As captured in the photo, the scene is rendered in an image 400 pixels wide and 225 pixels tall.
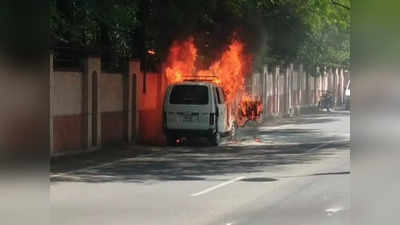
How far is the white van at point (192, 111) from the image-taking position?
1920 cm

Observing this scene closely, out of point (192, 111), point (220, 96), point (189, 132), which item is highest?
point (220, 96)

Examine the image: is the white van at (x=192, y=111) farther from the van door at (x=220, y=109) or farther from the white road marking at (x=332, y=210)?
the white road marking at (x=332, y=210)

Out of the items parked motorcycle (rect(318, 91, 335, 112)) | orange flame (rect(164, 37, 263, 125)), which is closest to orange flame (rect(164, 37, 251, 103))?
orange flame (rect(164, 37, 263, 125))

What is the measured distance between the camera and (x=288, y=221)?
739cm

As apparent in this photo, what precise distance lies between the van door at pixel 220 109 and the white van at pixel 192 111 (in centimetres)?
7

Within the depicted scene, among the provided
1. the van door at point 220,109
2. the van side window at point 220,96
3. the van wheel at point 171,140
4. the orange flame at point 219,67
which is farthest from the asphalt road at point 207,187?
the orange flame at point 219,67

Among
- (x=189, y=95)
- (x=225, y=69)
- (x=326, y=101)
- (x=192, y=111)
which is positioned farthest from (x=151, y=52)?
(x=326, y=101)

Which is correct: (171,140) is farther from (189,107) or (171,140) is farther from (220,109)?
(220,109)

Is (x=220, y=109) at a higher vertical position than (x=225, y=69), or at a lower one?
lower

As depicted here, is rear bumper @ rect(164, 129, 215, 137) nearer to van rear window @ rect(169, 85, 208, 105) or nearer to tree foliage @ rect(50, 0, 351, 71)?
van rear window @ rect(169, 85, 208, 105)

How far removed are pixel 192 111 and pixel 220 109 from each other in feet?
2.87

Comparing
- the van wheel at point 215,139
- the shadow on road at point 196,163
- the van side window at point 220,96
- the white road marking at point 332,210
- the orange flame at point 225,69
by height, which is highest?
the orange flame at point 225,69

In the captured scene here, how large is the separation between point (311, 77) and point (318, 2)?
1780cm

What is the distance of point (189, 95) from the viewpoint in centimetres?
1939
